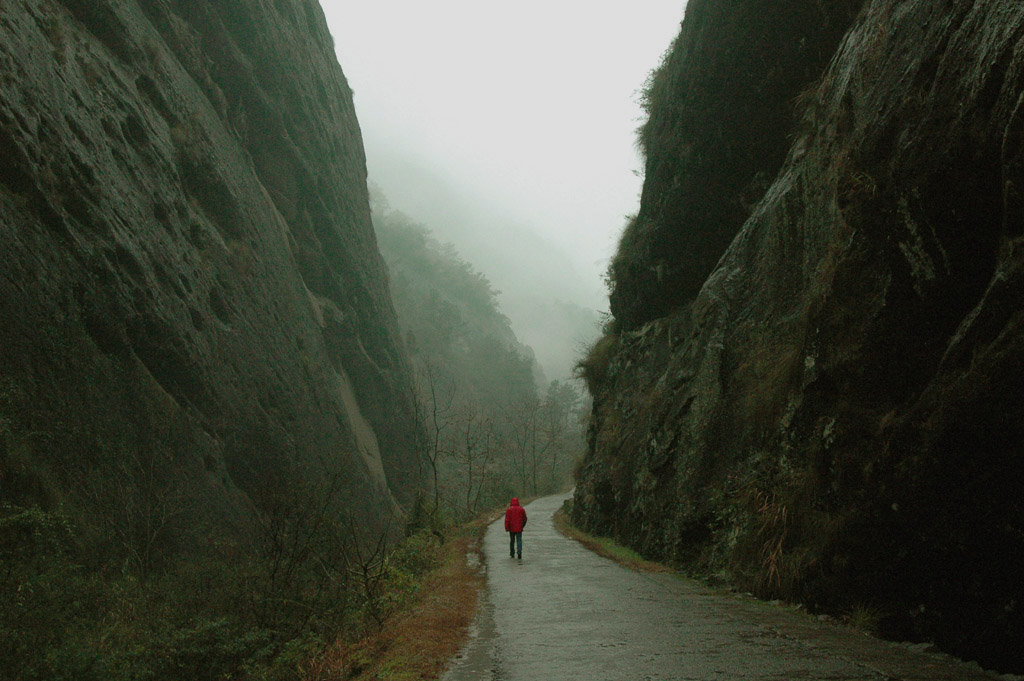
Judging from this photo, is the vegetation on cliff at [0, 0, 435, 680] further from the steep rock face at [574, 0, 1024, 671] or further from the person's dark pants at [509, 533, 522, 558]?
the steep rock face at [574, 0, 1024, 671]

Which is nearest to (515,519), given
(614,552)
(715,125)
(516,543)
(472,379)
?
(516,543)

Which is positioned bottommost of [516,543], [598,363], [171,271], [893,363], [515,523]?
[516,543]

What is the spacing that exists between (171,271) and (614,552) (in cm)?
1502

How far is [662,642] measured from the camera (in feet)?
23.5

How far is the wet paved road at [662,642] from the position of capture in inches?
228

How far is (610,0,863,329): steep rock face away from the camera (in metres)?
16.9

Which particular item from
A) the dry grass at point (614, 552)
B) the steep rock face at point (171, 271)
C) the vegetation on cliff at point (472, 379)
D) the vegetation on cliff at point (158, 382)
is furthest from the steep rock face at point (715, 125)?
the vegetation on cliff at point (472, 379)

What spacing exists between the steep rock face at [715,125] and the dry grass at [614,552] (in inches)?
291

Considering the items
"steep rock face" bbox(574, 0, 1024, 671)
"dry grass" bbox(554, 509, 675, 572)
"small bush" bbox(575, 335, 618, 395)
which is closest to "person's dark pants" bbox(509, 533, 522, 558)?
"dry grass" bbox(554, 509, 675, 572)

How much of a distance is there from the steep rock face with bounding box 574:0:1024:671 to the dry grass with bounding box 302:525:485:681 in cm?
437

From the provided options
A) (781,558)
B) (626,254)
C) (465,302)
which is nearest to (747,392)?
(781,558)

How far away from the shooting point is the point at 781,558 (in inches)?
374

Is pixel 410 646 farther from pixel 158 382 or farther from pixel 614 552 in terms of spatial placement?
pixel 158 382

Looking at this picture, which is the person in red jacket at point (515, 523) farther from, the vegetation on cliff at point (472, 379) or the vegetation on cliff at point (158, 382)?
the vegetation on cliff at point (472, 379)
